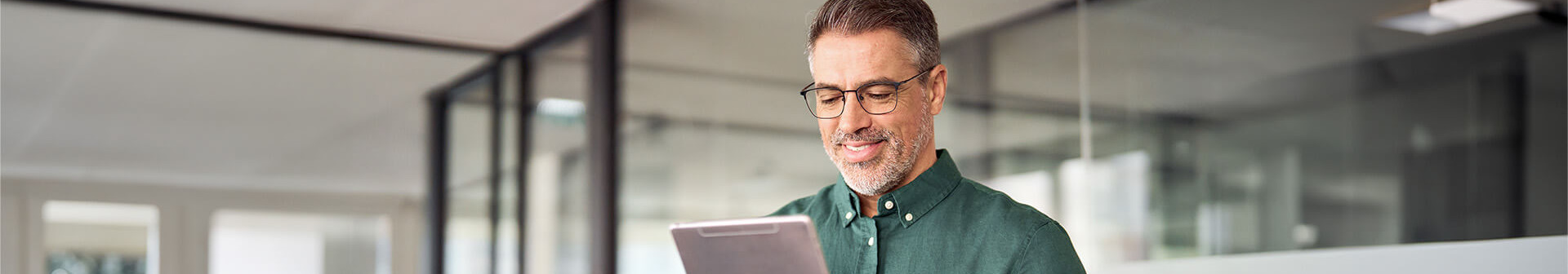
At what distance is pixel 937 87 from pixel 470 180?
421 centimetres

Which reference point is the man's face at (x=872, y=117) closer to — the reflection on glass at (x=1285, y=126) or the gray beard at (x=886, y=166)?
the gray beard at (x=886, y=166)

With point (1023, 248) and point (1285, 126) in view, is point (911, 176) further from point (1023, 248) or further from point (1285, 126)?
point (1285, 126)

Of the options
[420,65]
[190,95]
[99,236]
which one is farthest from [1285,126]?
[99,236]

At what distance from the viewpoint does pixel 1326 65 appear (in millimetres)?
1896

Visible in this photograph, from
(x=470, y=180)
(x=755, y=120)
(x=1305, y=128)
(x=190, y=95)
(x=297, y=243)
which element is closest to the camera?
(x=1305, y=128)

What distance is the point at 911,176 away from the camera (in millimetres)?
1324

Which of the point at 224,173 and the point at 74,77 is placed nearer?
the point at 74,77

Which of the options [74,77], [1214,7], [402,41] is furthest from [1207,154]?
[74,77]

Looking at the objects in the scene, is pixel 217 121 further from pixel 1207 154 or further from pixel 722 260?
pixel 722 260

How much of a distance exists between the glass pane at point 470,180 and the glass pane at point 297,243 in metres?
5.14

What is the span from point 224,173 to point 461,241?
3.63m

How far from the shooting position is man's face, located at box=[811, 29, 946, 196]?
4.15 ft

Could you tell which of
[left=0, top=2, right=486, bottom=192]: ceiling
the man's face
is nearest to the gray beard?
the man's face

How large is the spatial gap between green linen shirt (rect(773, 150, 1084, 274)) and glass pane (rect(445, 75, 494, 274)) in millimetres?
3895
